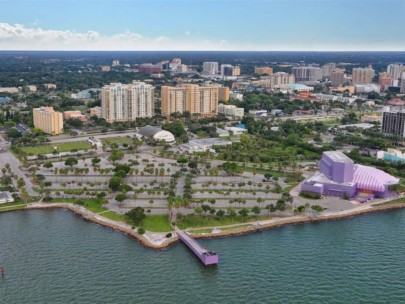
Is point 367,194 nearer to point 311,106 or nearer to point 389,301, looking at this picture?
point 389,301

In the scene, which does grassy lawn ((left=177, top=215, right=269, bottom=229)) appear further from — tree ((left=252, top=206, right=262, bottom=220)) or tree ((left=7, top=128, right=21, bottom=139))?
tree ((left=7, top=128, right=21, bottom=139))

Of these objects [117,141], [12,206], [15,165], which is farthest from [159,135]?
[12,206]

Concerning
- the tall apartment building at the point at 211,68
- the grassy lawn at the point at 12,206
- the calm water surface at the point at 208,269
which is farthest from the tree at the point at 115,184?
the tall apartment building at the point at 211,68

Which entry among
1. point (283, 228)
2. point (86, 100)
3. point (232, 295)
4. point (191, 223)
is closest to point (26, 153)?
point (191, 223)

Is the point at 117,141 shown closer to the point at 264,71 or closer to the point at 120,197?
the point at 120,197

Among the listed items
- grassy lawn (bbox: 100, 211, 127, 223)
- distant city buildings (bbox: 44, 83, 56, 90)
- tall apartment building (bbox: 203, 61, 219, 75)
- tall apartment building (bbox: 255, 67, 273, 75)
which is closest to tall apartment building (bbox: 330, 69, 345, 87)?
tall apartment building (bbox: 255, 67, 273, 75)

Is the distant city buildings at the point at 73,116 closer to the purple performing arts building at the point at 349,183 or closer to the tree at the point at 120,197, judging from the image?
the tree at the point at 120,197
